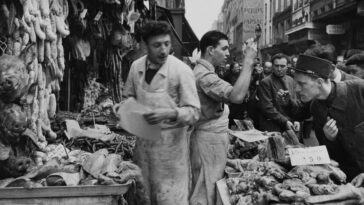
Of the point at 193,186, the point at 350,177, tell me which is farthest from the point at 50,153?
the point at 350,177

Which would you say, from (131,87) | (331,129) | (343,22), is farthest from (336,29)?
(331,129)

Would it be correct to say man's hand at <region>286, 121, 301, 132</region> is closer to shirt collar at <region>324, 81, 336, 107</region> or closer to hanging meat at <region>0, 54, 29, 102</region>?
shirt collar at <region>324, 81, 336, 107</region>

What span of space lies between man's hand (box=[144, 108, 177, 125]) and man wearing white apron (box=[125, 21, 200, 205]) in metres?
0.10

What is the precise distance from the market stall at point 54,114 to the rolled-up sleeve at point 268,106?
2059 mm

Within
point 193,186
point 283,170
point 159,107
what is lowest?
point 193,186

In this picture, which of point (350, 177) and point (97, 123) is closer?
point (350, 177)

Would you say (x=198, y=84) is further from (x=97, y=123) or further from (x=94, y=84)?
(x=94, y=84)

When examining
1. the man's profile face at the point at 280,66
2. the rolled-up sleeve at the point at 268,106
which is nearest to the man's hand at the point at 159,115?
the rolled-up sleeve at the point at 268,106

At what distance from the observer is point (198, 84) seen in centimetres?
465

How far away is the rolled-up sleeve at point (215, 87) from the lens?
441 cm

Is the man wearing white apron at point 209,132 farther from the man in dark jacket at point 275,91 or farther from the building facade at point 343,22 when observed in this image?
the building facade at point 343,22

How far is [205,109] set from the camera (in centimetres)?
467

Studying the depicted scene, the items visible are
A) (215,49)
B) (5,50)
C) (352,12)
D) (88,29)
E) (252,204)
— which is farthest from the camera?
(352,12)

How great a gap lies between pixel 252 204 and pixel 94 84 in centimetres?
549
